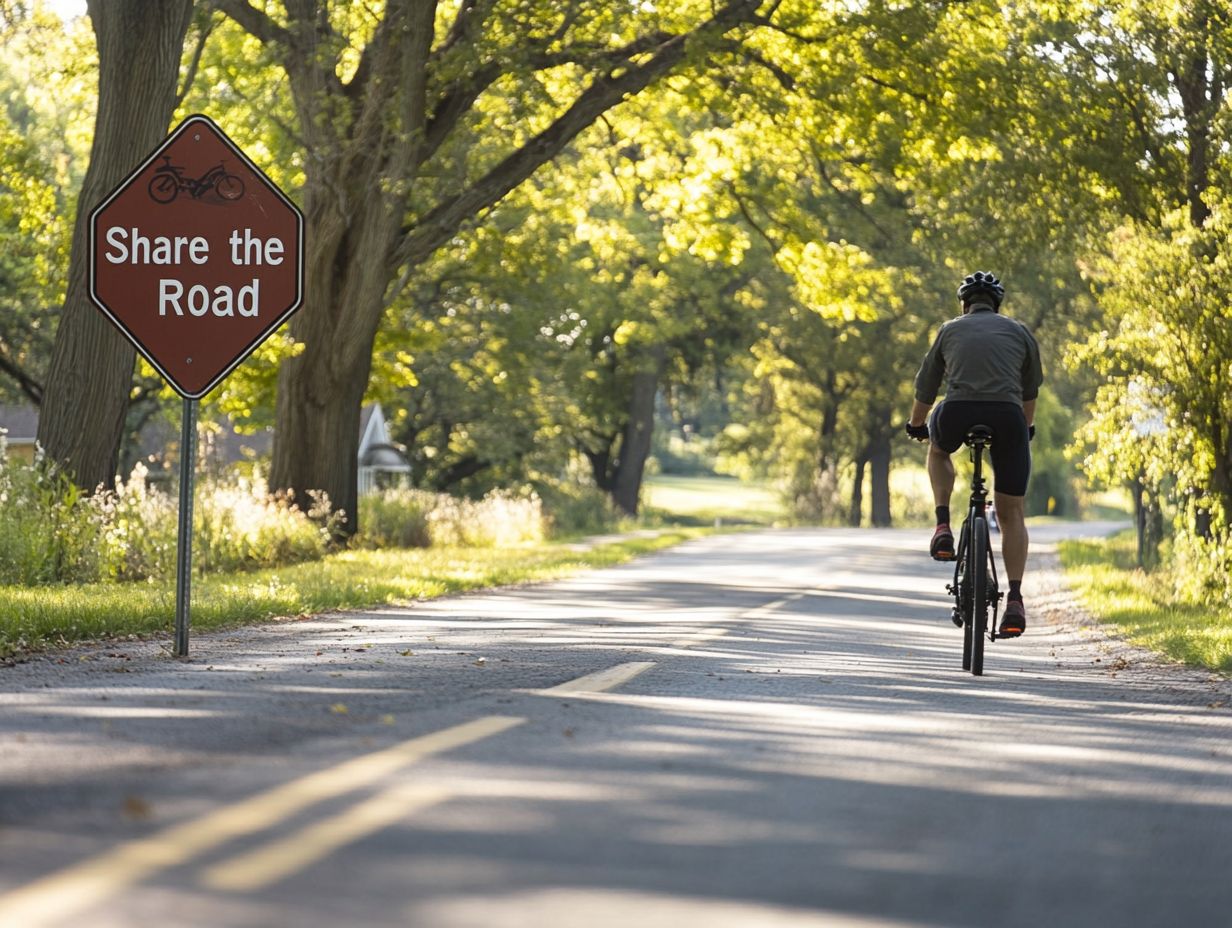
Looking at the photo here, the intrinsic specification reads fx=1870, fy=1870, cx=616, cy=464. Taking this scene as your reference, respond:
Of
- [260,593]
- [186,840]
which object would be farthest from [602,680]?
[260,593]

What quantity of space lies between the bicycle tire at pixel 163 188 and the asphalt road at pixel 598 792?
2551 millimetres

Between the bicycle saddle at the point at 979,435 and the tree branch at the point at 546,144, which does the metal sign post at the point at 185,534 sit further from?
the tree branch at the point at 546,144

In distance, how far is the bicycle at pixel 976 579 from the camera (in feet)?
33.7

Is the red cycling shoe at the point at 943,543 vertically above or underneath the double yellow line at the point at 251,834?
above

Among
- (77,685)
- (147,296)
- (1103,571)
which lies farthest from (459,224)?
(77,685)

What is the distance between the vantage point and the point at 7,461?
1722 cm

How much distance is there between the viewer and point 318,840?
4.73 metres

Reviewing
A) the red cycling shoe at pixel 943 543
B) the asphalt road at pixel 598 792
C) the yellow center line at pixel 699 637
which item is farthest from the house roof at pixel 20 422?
the red cycling shoe at pixel 943 543

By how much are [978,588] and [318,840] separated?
246 inches

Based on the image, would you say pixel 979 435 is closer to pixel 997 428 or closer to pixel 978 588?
pixel 997 428

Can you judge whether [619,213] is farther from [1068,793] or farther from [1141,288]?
[1068,793]

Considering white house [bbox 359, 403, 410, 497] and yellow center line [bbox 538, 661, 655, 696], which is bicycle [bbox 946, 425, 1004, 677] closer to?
yellow center line [bbox 538, 661, 655, 696]

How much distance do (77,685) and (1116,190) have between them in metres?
14.3

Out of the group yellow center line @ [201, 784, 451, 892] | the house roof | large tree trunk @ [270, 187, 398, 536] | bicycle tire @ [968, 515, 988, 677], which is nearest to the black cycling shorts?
bicycle tire @ [968, 515, 988, 677]
